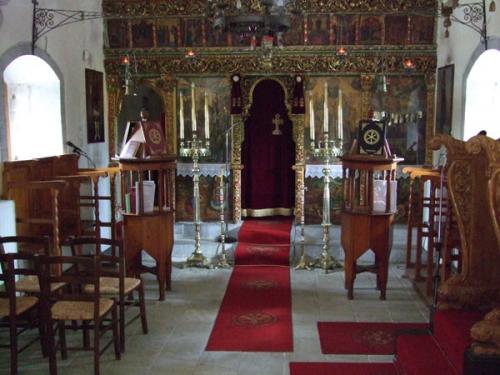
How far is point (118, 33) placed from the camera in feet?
27.2

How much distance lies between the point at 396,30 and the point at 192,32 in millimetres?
2907

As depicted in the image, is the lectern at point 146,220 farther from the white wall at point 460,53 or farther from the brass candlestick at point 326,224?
the white wall at point 460,53

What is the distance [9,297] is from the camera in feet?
12.3

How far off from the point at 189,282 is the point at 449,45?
451cm

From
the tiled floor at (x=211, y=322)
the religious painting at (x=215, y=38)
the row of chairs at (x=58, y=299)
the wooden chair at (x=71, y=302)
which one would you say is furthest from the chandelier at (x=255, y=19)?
the religious painting at (x=215, y=38)

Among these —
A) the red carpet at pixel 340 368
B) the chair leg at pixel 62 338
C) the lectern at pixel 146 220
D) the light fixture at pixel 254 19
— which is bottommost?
the red carpet at pixel 340 368

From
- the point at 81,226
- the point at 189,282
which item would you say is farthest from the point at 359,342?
the point at 81,226

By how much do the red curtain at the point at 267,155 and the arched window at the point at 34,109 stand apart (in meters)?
2.94

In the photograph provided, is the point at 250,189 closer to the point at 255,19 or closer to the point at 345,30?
the point at 345,30

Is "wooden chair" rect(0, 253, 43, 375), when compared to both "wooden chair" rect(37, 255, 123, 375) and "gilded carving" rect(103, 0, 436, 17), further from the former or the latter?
"gilded carving" rect(103, 0, 436, 17)

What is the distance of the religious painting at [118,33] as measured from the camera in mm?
8266

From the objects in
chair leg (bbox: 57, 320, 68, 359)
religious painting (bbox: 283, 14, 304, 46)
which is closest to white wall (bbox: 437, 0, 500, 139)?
religious painting (bbox: 283, 14, 304, 46)

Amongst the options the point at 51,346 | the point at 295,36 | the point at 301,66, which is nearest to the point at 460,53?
the point at 301,66

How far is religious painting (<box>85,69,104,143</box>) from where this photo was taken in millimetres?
7613
